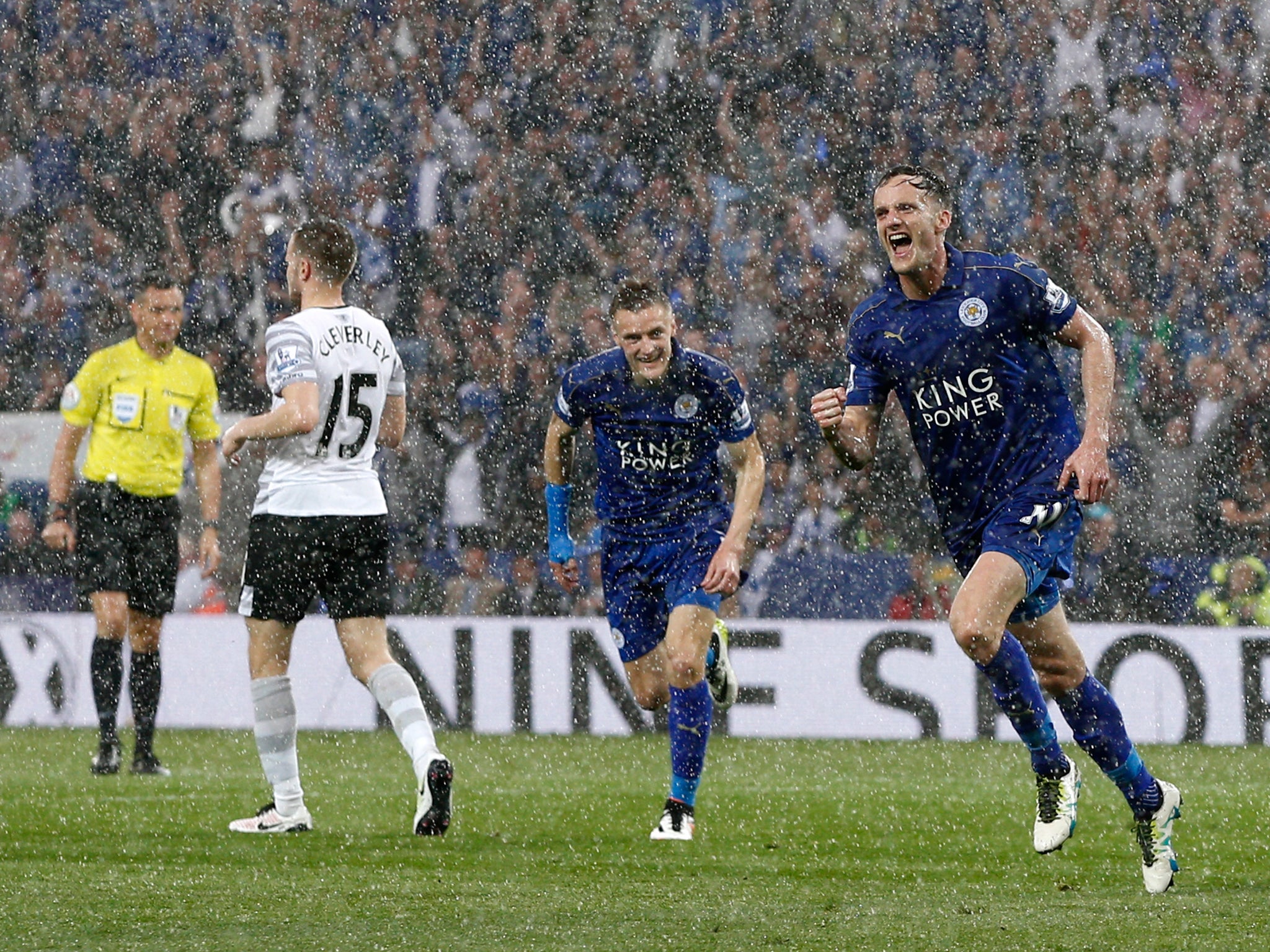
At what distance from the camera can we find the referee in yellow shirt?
24.6 feet

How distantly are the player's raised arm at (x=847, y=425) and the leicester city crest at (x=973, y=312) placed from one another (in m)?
0.33

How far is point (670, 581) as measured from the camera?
5.91 meters

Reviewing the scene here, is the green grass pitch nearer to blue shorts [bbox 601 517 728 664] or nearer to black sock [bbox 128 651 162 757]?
black sock [bbox 128 651 162 757]

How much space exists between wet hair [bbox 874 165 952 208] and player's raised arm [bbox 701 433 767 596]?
1.28 metres

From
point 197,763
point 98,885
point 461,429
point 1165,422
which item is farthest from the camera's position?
point 461,429

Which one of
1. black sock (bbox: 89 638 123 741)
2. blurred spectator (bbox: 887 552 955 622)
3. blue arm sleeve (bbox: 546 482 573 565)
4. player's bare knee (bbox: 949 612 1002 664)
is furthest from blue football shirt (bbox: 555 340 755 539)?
blurred spectator (bbox: 887 552 955 622)

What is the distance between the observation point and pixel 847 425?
4.63 metres

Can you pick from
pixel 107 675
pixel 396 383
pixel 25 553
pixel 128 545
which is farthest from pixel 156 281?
pixel 25 553

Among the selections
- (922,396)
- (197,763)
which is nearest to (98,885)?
(922,396)

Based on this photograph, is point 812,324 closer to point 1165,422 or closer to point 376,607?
point 1165,422

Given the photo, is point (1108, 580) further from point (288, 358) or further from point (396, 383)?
point (288, 358)

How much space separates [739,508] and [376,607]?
1160 mm

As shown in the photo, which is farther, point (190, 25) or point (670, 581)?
point (190, 25)

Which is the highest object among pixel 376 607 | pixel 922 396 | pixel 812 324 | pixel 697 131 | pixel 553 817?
pixel 697 131
